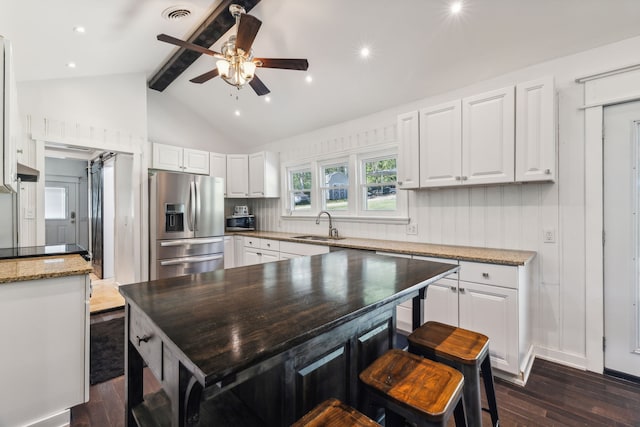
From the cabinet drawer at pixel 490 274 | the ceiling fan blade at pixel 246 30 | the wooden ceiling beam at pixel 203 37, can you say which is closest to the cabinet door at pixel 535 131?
the cabinet drawer at pixel 490 274

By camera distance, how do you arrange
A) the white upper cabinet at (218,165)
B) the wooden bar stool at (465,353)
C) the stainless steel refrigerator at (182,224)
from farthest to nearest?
the white upper cabinet at (218,165), the stainless steel refrigerator at (182,224), the wooden bar stool at (465,353)

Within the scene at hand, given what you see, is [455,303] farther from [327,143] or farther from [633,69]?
[327,143]

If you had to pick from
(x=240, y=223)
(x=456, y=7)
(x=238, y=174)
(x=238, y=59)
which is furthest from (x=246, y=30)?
(x=240, y=223)

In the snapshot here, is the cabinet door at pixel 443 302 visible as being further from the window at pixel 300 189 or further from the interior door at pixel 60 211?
the interior door at pixel 60 211

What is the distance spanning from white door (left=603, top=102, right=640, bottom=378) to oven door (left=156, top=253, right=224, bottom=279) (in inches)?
171

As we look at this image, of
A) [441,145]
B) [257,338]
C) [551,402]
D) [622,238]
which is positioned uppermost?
[441,145]

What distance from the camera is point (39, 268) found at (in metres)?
1.79

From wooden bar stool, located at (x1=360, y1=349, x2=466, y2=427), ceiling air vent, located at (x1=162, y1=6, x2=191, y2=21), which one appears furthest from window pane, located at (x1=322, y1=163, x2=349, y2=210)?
wooden bar stool, located at (x1=360, y1=349, x2=466, y2=427)

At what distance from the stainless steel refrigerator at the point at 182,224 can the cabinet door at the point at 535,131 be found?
381 cm

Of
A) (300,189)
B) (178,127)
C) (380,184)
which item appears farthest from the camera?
(178,127)

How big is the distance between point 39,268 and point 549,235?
3.71m

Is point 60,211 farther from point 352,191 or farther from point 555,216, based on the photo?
point 555,216

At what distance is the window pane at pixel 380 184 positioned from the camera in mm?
3521

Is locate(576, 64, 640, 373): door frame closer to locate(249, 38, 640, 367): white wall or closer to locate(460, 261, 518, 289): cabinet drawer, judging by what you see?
locate(249, 38, 640, 367): white wall
